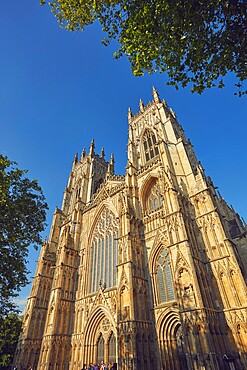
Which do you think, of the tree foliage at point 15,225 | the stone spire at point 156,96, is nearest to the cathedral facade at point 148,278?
the stone spire at point 156,96

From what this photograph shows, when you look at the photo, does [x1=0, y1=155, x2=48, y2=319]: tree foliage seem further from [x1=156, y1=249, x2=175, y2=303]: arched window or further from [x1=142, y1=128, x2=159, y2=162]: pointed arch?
[x1=142, y1=128, x2=159, y2=162]: pointed arch

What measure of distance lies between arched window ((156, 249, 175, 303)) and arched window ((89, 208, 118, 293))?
447cm

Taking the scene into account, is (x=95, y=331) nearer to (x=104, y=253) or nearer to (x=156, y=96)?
(x=104, y=253)

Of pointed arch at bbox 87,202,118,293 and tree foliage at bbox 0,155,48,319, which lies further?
pointed arch at bbox 87,202,118,293

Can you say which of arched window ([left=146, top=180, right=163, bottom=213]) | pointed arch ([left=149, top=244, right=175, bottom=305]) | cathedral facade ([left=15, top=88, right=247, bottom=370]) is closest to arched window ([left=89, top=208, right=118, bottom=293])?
cathedral facade ([left=15, top=88, right=247, bottom=370])

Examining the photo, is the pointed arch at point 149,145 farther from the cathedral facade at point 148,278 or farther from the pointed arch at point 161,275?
the pointed arch at point 161,275

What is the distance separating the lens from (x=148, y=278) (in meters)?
16.9

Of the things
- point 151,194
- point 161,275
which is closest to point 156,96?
point 151,194

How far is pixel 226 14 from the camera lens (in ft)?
24.6

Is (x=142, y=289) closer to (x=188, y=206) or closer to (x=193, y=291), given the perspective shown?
(x=193, y=291)

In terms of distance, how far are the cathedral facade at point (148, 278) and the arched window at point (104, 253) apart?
0.11 m

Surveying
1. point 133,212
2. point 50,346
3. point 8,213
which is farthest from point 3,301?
point 133,212

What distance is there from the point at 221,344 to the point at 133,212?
37.1 feet

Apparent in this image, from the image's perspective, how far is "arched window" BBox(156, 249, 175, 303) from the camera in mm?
15484
